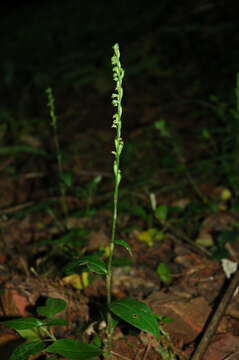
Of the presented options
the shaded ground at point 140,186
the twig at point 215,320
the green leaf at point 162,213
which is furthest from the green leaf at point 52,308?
the green leaf at point 162,213

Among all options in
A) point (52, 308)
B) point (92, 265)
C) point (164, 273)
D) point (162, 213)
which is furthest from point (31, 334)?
point (162, 213)

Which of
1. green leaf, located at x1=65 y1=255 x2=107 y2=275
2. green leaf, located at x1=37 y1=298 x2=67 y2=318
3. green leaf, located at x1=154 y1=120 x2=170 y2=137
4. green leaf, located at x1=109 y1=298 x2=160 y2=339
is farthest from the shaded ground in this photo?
green leaf, located at x1=65 y1=255 x2=107 y2=275

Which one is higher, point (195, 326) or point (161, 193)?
point (161, 193)

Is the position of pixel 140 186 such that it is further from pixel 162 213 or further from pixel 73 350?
pixel 73 350

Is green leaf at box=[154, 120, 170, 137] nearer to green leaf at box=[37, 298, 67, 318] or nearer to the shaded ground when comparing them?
the shaded ground

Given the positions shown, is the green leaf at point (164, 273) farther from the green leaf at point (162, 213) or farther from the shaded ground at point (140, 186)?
the green leaf at point (162, 213)

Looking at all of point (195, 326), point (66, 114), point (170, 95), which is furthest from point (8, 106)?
point (195, 326)

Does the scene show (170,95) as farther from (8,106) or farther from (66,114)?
(8,106)
